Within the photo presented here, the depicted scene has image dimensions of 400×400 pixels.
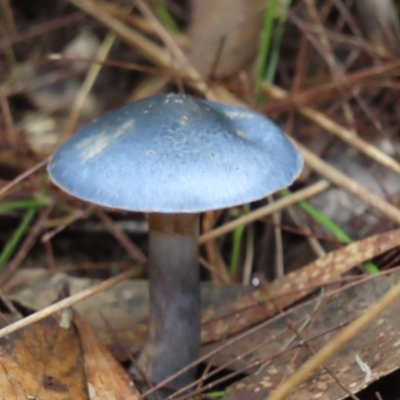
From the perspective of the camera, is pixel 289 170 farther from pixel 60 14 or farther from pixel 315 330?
pixel 60 14

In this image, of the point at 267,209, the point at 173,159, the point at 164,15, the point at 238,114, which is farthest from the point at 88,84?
the point at 173,159

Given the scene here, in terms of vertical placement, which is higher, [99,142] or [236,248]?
[99,142]

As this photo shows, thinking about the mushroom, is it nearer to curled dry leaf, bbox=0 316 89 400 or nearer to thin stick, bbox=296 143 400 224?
curled dry leaf, bbox=0 316 89 400

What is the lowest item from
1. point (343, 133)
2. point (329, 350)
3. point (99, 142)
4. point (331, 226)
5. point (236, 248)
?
point (236, 248)

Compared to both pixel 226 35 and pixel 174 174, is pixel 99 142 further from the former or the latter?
pixel 226 35

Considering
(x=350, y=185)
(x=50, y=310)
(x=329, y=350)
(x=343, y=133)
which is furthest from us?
(x=343, y=133)

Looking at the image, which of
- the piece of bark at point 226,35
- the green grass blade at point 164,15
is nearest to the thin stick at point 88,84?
the green grass blade at point 164,15

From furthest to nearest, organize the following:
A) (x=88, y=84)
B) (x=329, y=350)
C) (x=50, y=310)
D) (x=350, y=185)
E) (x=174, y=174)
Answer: (x=88, y=84) < (x=350, y=185) < (x=50, y=310) < (x=174, y=174) < (x=329, y=350)

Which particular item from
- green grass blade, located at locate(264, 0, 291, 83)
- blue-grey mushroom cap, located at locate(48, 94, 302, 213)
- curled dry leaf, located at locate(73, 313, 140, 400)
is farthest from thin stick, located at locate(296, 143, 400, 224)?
curled dry leaf, located at locate(73, 313, 140, 400)
